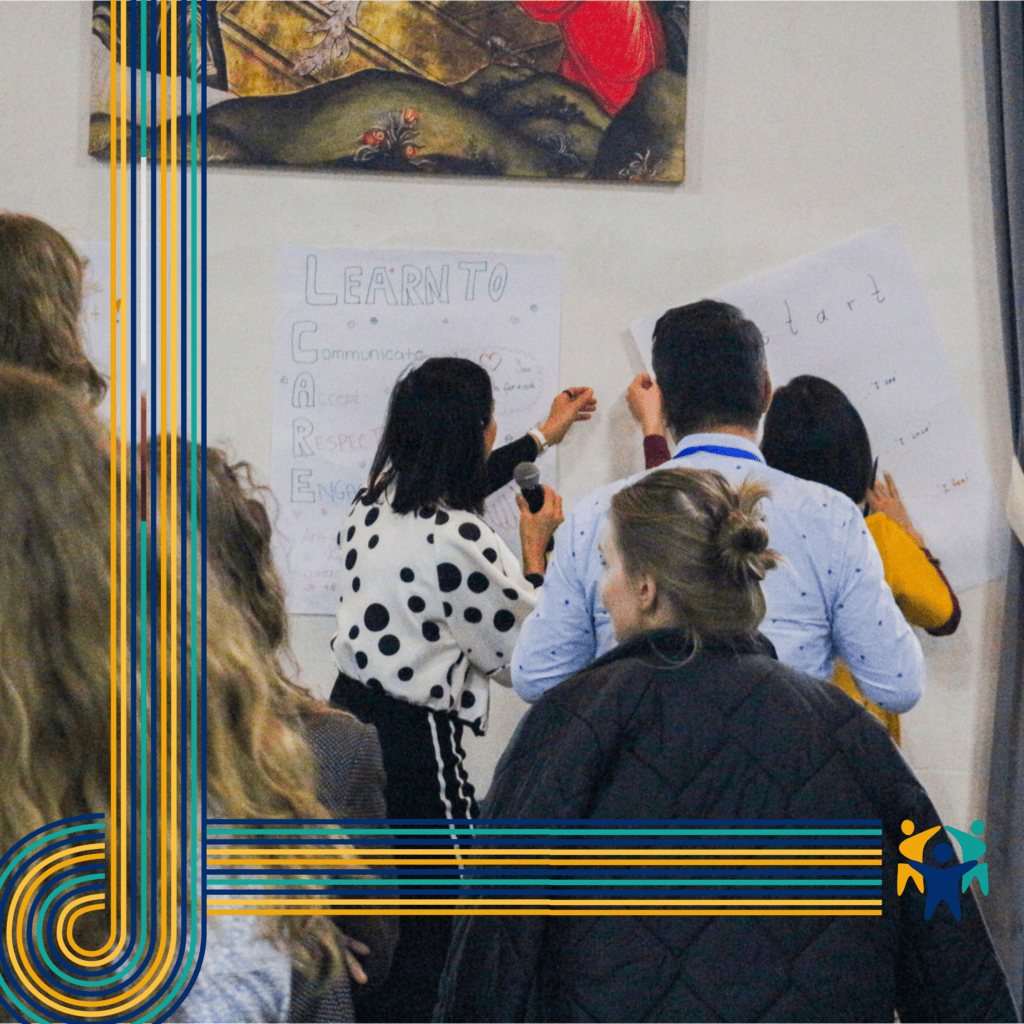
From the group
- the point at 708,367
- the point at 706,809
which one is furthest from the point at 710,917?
the point at 708,367

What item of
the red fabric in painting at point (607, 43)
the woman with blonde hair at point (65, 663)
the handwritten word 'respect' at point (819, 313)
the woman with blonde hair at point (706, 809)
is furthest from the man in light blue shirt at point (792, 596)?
the red fabric in painting at point (607, 43)

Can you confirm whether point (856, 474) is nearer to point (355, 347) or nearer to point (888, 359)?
point (888, 359)

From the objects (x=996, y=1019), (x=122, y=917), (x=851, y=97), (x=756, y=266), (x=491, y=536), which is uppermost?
(x=851, y=97)

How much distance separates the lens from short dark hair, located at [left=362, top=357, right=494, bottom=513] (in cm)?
184

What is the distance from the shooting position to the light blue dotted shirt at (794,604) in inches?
63.7

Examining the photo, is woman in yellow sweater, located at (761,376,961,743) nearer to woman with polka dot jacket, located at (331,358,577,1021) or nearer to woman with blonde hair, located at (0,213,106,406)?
woman with polka dot jacket, located at (331,358,577,1021)

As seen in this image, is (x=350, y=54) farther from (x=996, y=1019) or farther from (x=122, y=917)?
(x=996, y=1019)

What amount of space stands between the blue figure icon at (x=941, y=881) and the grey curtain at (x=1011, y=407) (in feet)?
1.34

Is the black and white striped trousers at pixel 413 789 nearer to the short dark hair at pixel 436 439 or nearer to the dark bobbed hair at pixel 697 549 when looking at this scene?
the short dark hair at pixel 436 439

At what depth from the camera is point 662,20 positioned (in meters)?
1.92

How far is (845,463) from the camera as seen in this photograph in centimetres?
192

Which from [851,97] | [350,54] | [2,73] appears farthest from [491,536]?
[2,73]

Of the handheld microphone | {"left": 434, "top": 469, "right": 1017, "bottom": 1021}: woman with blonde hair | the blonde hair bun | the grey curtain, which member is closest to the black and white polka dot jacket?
Result: the handheld microphone

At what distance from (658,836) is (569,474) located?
666mm
